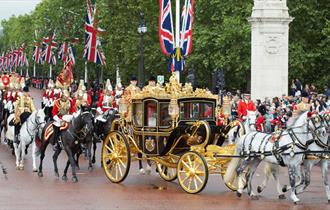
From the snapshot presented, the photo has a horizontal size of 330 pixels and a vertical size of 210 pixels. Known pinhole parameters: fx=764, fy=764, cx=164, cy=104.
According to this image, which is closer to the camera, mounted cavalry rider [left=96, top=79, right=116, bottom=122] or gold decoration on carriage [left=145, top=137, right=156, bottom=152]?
gold decoration on carriage [left=145, top=137, right=156, bottom=152]

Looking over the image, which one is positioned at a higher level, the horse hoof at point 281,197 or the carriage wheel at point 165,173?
the carriage wheel at point 165,173

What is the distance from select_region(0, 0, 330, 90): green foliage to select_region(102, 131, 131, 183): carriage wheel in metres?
22.1

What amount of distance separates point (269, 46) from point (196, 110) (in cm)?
1587

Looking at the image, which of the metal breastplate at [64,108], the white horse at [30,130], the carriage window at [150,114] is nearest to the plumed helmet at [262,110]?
the white horse at [30,130]

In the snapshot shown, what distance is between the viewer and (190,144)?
17359 millimetres

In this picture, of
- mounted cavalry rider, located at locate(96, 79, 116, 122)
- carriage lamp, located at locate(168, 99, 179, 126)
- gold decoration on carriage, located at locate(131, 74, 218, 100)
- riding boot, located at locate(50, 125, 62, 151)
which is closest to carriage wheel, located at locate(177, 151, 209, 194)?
carriage lamp, located at locate(168, 99, 179, 126)

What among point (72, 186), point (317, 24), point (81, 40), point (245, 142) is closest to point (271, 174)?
point (245, 142)

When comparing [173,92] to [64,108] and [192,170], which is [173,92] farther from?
[64,108]

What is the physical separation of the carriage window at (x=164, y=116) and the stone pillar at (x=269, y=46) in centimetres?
1598

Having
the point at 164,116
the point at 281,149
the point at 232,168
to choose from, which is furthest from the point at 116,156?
the point at 281,149

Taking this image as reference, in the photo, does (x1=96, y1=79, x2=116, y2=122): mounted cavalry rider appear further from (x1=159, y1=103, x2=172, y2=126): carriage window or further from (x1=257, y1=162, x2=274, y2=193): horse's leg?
(x1=257, y1=162, x2=274, y2=193): horse's leg

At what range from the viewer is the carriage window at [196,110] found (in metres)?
18.0

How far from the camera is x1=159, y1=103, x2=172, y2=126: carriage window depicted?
58.2ft

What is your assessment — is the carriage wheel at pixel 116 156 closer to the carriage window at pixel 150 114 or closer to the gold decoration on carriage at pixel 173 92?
the carriage window at pixel 150 114
